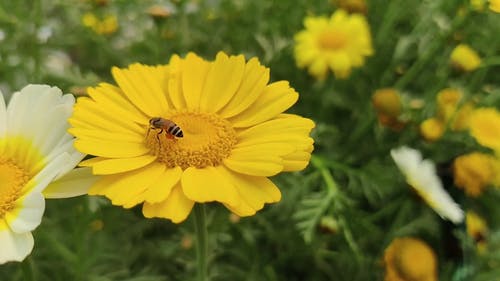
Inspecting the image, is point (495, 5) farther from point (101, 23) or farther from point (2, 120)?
point (101, 23)

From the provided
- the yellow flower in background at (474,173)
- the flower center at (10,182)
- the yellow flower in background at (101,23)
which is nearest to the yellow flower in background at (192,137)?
the flower center at (10,182)

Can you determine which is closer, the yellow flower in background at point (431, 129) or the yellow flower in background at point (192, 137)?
the yellow flower in background at point (192, 137)

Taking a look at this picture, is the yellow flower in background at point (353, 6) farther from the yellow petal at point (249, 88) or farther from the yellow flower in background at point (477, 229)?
the yellow petal at point (249, 88)

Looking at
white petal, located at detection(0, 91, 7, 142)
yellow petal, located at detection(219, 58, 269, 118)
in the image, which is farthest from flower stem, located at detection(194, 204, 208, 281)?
white petal, located at detection(0, 91, 7, 142)

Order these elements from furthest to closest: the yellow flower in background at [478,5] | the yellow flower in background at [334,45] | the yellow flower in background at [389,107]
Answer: the yellow flower in background at [334,45], the yellow flower in background at [389,107], the yellow flower in background at [478,5]

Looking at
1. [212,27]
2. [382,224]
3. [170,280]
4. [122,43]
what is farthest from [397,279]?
[122,43]

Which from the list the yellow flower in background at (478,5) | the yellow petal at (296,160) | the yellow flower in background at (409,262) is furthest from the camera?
the yellow flower in background at (478,5)

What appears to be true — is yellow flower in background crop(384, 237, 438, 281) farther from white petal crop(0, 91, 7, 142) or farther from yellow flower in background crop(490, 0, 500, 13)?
white petal crop(0, 91, 7, 142)
